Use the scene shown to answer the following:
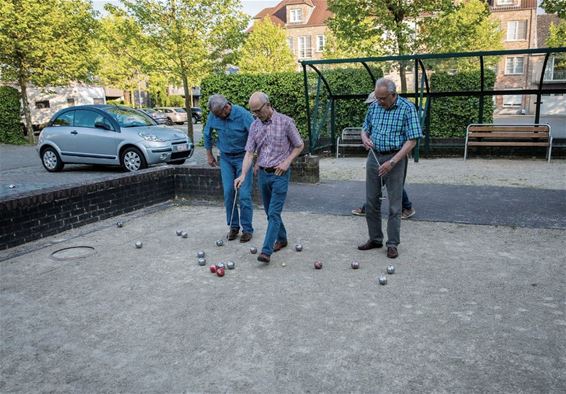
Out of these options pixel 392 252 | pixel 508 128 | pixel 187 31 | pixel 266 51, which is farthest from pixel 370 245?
pixel 266 51

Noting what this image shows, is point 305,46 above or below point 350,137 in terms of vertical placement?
above

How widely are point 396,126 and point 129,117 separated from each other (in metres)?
9.39

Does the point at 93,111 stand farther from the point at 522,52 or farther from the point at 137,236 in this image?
the point at 522,52

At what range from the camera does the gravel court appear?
2934mm

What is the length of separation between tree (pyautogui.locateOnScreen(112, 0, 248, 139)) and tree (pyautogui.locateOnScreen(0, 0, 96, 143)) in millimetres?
3499

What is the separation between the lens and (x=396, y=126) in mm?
5121

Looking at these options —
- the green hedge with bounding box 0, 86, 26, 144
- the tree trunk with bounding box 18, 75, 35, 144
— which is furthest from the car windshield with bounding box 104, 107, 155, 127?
the tree trunk with bounding box 18, 75, 35, 144

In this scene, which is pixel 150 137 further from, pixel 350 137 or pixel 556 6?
pixel 556 6

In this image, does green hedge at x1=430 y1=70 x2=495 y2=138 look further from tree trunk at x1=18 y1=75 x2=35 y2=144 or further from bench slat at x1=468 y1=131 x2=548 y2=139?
tree trunk at x1=18 y1=75 x2=35 y2=144

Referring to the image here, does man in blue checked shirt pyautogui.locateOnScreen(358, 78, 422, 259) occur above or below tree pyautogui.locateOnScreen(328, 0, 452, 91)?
below

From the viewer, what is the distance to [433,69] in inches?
532

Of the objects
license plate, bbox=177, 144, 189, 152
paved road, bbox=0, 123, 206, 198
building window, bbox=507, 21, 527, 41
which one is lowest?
paved road, bbox=0, 123, 206, 198

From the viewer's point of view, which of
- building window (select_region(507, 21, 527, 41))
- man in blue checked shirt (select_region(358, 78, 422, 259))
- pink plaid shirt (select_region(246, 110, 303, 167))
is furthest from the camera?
building window (select_region(507, 21, 527, 41))

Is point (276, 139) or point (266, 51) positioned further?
point (266, 51)
